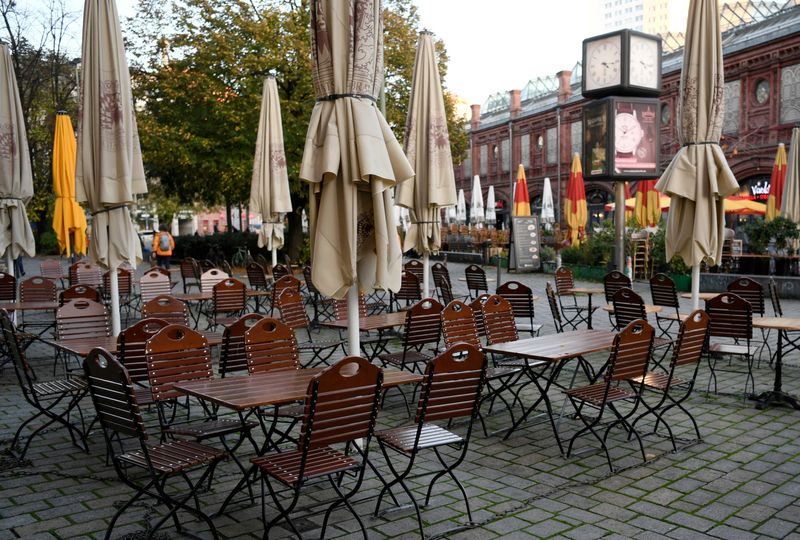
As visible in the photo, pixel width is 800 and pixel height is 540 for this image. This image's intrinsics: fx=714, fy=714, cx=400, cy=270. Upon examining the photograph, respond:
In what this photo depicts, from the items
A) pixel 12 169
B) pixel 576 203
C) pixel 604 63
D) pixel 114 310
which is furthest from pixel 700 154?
pixel 576 203

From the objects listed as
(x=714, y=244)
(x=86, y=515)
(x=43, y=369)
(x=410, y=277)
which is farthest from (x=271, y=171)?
(x=86, y=515)

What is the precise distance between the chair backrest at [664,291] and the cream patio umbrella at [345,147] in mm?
5719

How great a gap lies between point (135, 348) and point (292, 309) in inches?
109

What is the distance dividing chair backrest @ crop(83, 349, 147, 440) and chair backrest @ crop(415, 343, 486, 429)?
5.39ft

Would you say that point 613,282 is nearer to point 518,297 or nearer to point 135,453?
point 518,297

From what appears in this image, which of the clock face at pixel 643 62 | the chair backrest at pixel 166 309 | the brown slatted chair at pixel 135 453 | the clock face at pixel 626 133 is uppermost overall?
the clock face at pixel 643 62

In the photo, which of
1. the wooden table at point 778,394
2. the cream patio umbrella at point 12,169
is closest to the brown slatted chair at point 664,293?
the wooden table at point 778,394

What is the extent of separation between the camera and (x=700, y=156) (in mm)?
8891

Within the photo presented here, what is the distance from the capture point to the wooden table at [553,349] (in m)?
5.74

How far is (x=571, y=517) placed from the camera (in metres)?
4.44

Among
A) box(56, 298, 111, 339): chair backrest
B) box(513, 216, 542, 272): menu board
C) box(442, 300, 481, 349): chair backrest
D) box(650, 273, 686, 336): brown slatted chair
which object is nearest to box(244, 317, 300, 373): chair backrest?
box(442, 300, 481, 349): chair backrest

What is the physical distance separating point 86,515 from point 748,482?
4445mm

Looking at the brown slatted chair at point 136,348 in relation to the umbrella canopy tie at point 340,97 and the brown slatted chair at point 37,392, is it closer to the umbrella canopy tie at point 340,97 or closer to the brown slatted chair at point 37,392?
the brown slatted chair at point 37,392

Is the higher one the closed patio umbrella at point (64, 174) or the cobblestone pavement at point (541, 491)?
the closed patio umbrella at point (64, 174)
